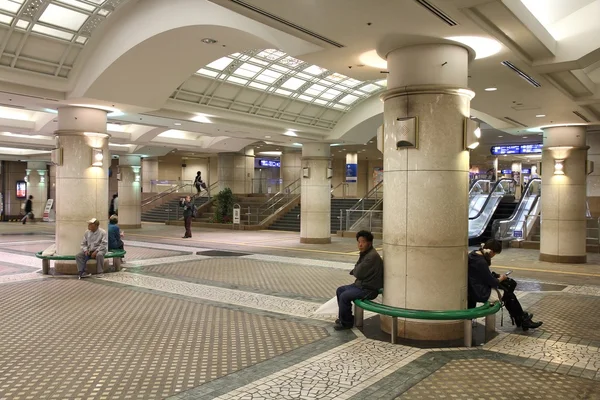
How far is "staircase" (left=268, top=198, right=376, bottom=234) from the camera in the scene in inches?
982

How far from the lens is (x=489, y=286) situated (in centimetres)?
706

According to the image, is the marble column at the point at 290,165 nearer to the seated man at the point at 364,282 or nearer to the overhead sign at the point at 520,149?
the overhead sign at the point at 520,149

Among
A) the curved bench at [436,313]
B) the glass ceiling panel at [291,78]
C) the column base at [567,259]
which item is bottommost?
the column base at [567,259]

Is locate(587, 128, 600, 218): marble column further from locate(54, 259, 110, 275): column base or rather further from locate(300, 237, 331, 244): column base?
locate(54, 259, 110, 275): column base

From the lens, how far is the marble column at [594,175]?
20.4 m

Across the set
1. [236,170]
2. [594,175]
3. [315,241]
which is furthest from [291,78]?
[236,170]

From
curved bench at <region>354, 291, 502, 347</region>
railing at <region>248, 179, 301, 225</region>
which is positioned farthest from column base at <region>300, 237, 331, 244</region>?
curved bench at <region>354, 291, 502, 347</region>

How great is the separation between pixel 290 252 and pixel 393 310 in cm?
1011

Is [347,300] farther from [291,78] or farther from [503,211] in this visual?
[503,211]

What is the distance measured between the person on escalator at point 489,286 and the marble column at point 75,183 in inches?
349

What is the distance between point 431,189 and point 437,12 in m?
2.21

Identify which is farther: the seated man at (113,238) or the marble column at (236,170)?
the marble column at (236,170)

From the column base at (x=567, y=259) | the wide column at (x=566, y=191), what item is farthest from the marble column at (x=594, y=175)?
the column base at (x=567, y=259)

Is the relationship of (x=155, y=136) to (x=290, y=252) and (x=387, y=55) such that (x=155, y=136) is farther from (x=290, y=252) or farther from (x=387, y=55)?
(x=387, y=55)
